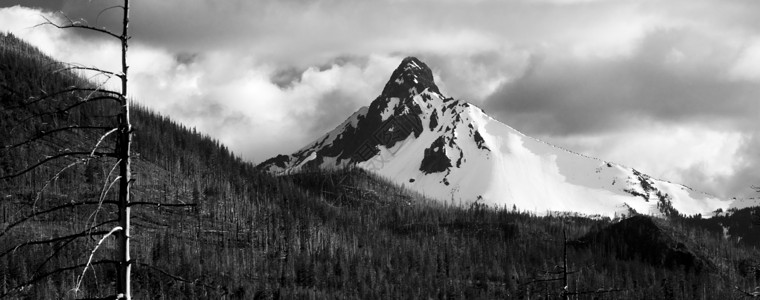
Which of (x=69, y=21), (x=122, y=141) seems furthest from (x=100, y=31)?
(x=122, y=141)

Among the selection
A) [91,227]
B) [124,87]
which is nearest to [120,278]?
[91,227]

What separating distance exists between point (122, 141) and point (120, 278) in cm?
336

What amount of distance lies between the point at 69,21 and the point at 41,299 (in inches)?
7098

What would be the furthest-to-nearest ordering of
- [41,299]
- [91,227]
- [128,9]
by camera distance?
[41,299] → [128,9] → [91,227]

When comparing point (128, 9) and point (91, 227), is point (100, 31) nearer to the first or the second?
point (128, 9)

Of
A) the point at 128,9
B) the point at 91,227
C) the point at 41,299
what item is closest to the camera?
the point at 91,227

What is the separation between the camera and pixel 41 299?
185 m

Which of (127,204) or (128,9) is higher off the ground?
(128,9)

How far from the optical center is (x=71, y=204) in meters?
20.6

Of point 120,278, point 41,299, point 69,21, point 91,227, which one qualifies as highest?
point 69,21

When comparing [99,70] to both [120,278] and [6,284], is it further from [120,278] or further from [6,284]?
[6,284]

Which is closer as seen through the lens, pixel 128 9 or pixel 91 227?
pixel 91 227

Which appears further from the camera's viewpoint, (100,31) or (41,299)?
(41,299)

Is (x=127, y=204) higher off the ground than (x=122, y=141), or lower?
lower
